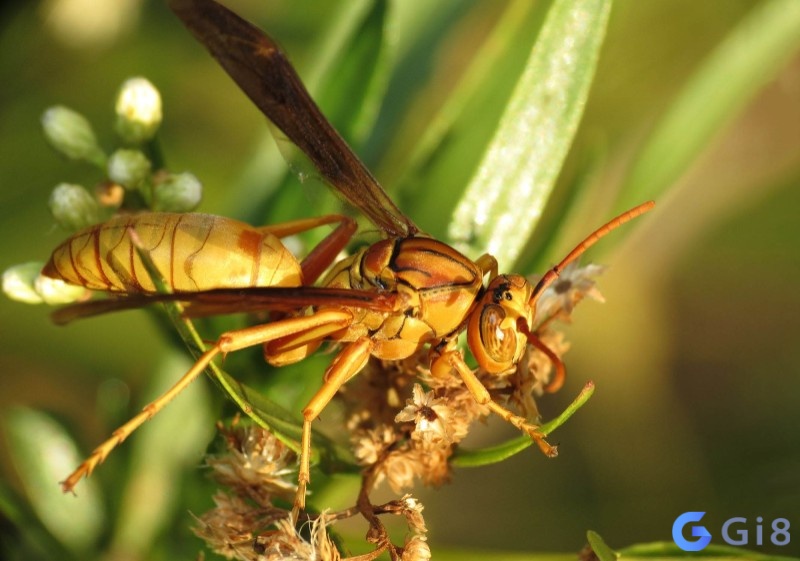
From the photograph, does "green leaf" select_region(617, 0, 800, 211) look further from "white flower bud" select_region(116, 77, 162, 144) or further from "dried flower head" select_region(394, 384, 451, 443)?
"white flower bud" select_region(116, 77, 162, 144)

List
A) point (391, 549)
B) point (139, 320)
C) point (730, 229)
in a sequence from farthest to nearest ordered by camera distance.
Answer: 1. point (730, 229)
2. point (139, 320)
3. point (391, 549)

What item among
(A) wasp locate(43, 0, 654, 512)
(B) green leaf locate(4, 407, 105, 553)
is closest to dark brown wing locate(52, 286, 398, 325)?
(A) wasp locate(43, 0, 654, 512)

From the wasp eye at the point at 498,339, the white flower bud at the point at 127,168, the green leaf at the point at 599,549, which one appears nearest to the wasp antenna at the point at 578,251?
the wasp eye at the point at 498,339

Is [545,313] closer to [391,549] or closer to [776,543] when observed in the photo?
[391,549]

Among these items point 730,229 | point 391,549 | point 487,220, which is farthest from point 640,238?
point 391,549

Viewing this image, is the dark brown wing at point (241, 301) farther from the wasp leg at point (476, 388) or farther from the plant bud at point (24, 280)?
the plant bud at point (24, 280)
